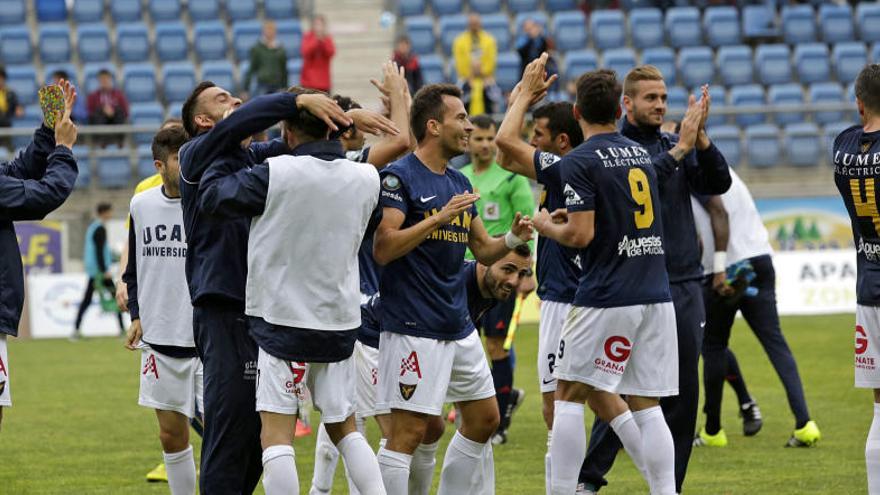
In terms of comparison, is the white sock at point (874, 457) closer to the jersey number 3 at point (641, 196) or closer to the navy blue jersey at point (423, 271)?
the jersey number 3 at point (641, 196)

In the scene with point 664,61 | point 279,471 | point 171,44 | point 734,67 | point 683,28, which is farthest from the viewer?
point 683,28

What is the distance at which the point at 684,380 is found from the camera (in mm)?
7926

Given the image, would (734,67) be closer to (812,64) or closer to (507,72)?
(812,64)

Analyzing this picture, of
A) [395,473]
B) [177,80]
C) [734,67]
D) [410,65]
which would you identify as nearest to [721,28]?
[734,67]

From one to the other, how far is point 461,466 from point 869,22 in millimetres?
22099

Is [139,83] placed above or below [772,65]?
below

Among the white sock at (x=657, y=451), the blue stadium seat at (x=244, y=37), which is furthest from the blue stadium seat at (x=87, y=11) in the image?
the white sock at (x=657, y=451)

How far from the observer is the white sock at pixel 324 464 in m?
7.88

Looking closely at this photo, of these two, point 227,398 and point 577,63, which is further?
point 577,63

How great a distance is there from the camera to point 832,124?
76.2 feet

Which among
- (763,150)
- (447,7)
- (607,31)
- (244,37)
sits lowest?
Result: (763,150)

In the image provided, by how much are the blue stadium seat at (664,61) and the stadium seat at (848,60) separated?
3136 mm

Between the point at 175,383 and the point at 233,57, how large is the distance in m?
19.1

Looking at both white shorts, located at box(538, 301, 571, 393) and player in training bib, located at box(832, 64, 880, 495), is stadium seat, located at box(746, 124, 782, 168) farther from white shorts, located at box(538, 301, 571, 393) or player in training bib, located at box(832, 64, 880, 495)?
player in training bib, located at box(832, 64, 880, 495)
